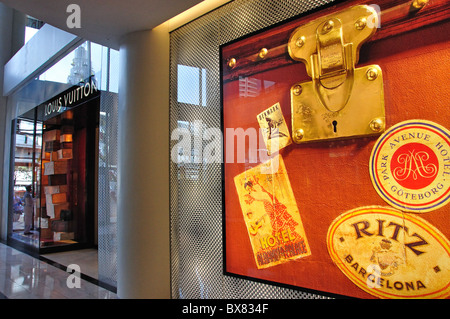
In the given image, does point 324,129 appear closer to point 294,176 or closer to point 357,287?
point 294,176

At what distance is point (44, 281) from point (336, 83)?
376cm

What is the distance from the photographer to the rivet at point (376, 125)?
5.55 ft

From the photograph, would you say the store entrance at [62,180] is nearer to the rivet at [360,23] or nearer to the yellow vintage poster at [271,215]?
the yellow vintage poster at [271,215]

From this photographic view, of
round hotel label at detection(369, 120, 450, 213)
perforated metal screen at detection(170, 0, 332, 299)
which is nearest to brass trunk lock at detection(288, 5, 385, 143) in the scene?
round hotel label at detection(369, 120, 450, 213)

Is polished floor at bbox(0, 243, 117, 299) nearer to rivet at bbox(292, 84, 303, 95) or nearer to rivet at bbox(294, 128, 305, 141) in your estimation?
rivet at bbox(294, 128, 305, 141)

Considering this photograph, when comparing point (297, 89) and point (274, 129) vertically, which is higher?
point (297, 89)

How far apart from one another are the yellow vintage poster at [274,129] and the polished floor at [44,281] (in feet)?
7.12

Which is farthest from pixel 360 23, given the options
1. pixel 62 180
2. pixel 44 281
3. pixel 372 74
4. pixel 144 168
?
pixel 62 180

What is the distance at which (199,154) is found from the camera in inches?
104

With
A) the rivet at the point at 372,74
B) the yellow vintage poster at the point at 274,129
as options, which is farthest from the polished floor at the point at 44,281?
the rivet at the point at 372,74

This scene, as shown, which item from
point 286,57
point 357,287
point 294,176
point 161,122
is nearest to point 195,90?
point 161,122

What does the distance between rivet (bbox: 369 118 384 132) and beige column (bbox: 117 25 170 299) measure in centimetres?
177

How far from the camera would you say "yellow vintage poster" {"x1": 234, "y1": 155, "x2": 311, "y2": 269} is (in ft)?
6.64

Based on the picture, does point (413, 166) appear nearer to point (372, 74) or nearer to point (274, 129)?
point (372, 74)
